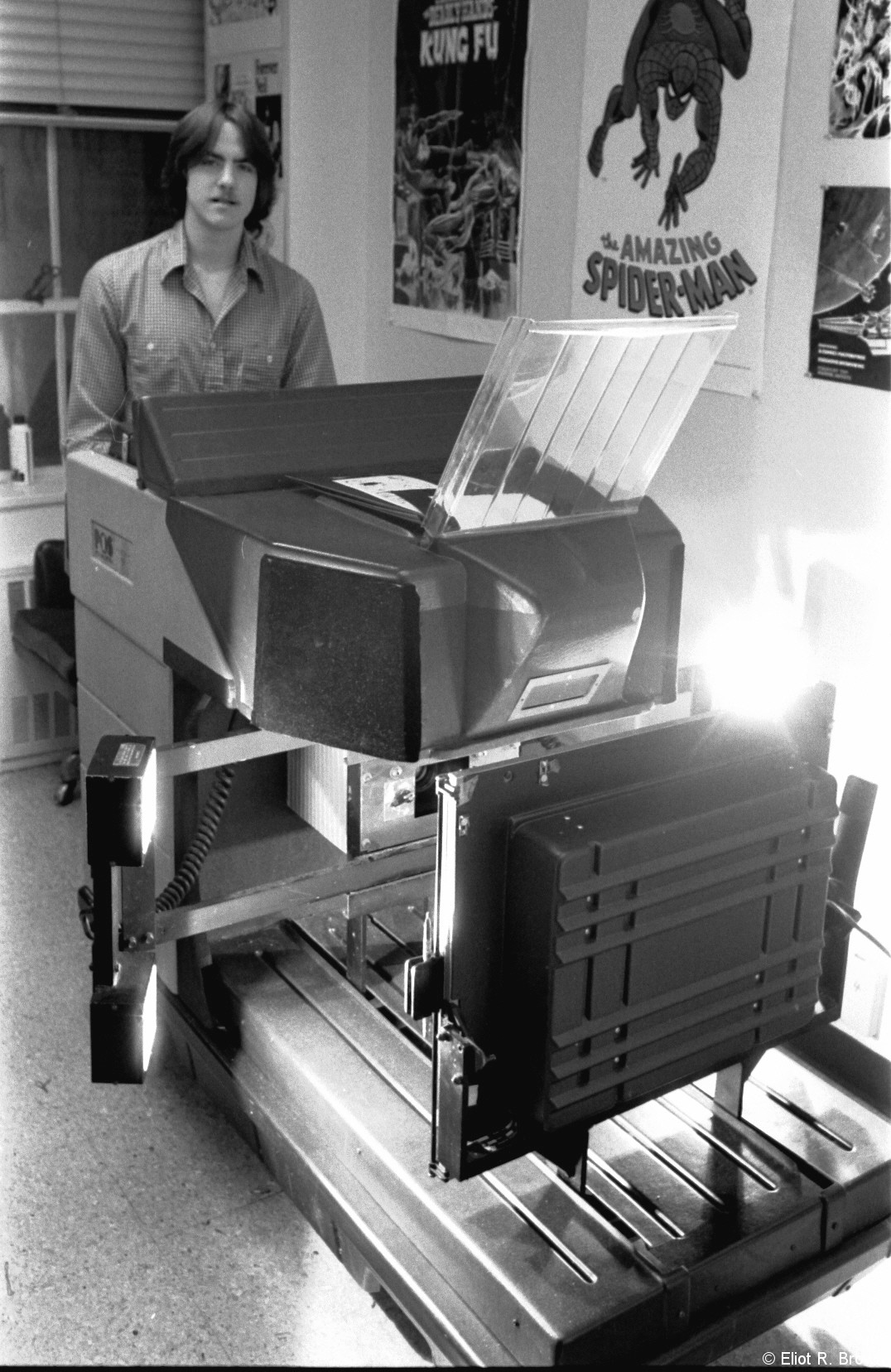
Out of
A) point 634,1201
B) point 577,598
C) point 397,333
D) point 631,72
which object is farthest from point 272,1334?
point 397,333

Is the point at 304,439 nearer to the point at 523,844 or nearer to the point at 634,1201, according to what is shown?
the point at 523,844

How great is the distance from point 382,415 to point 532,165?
1376 mm

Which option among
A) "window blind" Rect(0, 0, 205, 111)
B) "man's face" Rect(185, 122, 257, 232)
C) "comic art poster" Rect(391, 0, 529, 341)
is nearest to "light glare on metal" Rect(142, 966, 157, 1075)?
"man's face" Rect(185, 122, 257, 232)

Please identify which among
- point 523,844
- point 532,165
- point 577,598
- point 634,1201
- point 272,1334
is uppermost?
point 532,165

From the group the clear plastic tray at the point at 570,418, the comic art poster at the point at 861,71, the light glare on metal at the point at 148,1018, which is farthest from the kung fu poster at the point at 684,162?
the light glare on metal at the point at 148,1018

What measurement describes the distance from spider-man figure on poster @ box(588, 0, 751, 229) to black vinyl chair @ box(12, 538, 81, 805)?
1.71 metres

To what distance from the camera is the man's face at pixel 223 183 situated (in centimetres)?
265

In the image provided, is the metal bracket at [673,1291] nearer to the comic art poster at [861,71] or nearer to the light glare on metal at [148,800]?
the light glare on metal at [148,800]

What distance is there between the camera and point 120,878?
5.42 feet

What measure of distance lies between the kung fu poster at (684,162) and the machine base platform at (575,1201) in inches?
48.9

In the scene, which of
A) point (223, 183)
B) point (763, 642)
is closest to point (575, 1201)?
point (763, 642)

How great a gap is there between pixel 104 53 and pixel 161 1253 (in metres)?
2.98

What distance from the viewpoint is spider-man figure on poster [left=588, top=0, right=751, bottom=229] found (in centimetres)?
244

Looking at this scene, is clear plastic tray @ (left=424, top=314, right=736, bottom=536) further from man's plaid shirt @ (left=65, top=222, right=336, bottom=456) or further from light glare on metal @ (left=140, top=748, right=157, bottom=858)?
man's plaid shirt @ (left=65, top=222, right=336, bottom=456)
